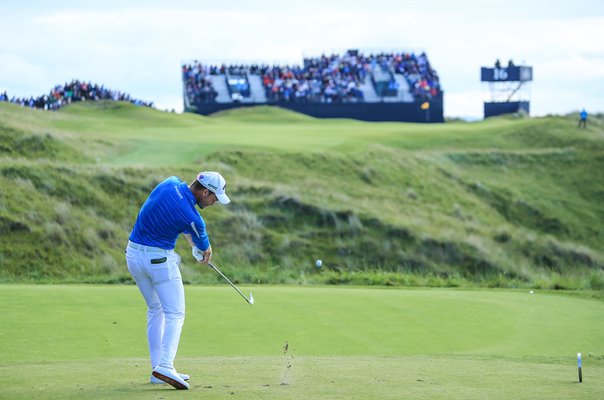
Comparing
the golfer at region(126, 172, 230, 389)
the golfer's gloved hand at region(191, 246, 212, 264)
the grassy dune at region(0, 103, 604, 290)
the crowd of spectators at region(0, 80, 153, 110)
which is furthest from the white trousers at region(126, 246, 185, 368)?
the crowd of spectators at region(0, 80, 153, 110)

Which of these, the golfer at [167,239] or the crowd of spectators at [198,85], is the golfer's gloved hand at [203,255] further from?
the crowd of spectators at [198,85]

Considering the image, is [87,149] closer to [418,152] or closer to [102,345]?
[418,152]

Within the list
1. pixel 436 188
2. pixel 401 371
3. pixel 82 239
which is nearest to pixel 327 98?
pixel 436 188

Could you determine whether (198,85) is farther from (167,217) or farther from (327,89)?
(167,217)

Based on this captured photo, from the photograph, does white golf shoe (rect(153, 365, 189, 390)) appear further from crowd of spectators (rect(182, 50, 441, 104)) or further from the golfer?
crowd of spectators (rect(182, 50, 441, 104))

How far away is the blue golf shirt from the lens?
31.7 ft

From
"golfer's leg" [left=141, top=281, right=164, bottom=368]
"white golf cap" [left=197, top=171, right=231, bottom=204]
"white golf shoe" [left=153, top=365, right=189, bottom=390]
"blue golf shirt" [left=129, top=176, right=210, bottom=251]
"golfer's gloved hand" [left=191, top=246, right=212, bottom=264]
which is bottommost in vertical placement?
"white golf shoe" [left=153, top=365, right=189, bottom=390]

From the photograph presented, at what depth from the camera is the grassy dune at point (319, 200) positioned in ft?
89.8

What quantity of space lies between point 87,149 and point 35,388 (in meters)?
32.6

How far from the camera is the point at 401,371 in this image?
1066 centimetres

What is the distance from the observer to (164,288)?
976 centimetres

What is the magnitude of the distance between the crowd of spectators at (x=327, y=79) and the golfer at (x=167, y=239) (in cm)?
6296

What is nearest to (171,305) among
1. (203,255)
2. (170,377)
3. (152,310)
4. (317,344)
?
(152,310)

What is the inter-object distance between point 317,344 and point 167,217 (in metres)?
4.63
